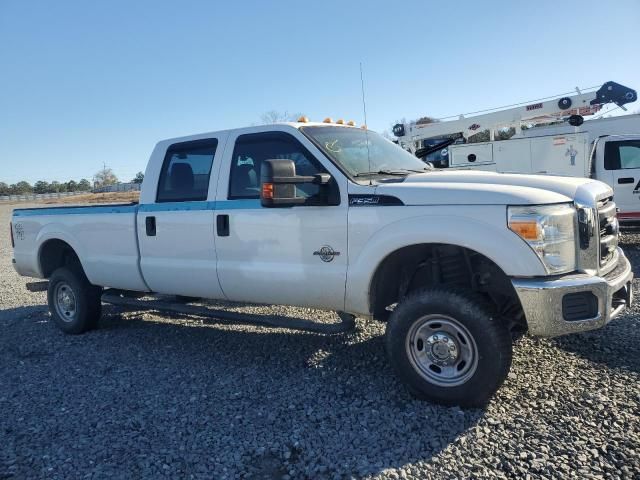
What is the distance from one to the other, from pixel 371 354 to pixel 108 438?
2.32m

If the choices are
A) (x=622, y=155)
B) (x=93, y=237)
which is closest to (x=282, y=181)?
(x=93, y=237)

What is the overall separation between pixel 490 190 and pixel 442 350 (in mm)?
1142

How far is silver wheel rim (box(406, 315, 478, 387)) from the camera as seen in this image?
357 centimetres

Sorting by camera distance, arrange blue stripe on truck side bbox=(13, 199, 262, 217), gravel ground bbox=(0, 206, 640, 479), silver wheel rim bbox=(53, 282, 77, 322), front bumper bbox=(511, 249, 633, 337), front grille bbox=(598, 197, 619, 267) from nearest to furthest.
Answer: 1. gravel ground bbox=(0, 206, 640, 479)
2. front bumper bbox=(511, 249, 633, 337)
3. front grille bbox=(598, 197, 619, 267)
4. blue stripe on truck side bbox=(13, 199, 262, 217)
5. silver wheel rim bbox=(53, 282, 77, 322)

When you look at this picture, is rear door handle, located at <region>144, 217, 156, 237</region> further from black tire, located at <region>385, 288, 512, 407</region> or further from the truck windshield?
black tire, located at <region>385, 288, 512, 407</region>

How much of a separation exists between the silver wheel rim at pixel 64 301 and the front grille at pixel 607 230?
18.2ft

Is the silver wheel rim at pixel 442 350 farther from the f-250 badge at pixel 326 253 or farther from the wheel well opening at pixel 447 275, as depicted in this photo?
the f-250 badge at pixel 326 253

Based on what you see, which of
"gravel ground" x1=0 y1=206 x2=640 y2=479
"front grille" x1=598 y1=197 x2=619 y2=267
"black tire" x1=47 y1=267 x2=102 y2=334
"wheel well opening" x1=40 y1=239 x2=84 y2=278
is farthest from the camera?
"wheel well opening" x1=40 y1=239 x2=84 y2=278

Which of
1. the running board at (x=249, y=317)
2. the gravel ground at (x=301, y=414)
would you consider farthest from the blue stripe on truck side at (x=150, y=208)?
the gravel ground at (x=301, y=414)

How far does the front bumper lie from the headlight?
111 mm

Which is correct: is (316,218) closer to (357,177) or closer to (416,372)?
(357,177)

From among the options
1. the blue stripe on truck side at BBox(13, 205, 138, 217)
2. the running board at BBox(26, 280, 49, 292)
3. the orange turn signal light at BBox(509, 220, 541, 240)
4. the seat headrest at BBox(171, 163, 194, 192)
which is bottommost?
the running board at BBox(26, 280, 49, 292)

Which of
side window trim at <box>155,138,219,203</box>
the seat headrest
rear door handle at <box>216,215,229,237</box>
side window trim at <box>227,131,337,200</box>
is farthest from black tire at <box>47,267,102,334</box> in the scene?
side window trim at <box>227,131,337,200</box>

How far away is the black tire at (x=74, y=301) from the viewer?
6.04 meters
